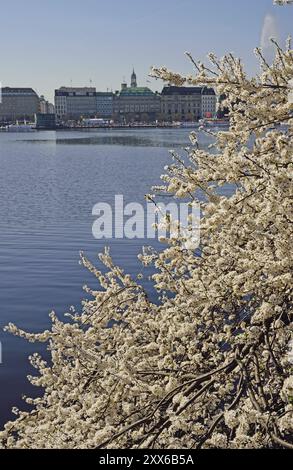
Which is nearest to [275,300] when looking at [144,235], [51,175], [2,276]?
[2,276]

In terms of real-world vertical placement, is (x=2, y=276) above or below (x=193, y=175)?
below

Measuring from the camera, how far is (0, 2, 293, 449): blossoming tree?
6.44 metres

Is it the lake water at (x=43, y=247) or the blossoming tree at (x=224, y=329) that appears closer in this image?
the blossoming tree at (x=224, y=329)

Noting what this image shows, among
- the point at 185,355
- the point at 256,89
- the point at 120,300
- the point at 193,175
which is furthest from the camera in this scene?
the point at 120,300

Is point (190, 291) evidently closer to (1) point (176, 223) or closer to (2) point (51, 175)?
(1) point (176, 223)

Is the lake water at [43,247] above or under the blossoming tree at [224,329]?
under

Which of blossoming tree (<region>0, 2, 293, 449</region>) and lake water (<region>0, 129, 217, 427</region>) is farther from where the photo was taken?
lake water (<region>0, 129, 217, 427</region>)

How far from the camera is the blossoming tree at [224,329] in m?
6.44

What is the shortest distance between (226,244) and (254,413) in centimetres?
211

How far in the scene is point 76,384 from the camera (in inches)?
346

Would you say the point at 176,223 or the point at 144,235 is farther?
the point at 144,235

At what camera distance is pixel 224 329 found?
771 centimetres

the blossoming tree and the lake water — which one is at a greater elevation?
the blossoming tree

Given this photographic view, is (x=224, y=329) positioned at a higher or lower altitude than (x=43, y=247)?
higher
